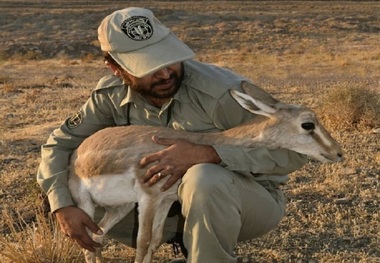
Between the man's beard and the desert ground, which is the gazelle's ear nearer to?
the man's beard

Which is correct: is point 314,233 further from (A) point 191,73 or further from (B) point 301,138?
(A) point 191,73

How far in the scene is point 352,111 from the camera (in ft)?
30.1

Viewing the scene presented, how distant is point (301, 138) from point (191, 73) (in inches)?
31.5

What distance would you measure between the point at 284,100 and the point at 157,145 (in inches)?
366

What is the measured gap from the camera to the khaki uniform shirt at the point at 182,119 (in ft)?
12.4

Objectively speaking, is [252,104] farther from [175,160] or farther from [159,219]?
[159,219]

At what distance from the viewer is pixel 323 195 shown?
19.4ft

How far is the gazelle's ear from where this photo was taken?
12.1ft

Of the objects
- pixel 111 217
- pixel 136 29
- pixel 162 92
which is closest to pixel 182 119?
pixel 162 92

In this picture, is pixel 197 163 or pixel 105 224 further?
pixel 105 224

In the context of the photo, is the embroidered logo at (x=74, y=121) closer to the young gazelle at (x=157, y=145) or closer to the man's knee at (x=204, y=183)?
the young gazelle at (x=157, y=145)

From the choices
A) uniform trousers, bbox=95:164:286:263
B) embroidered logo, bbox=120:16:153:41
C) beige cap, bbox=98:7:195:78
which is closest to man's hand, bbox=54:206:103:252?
uniform trousers, bbox=95:164:286:263

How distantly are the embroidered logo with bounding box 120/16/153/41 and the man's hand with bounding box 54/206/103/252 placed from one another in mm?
1117

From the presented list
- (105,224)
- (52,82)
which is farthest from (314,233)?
(52,82)
